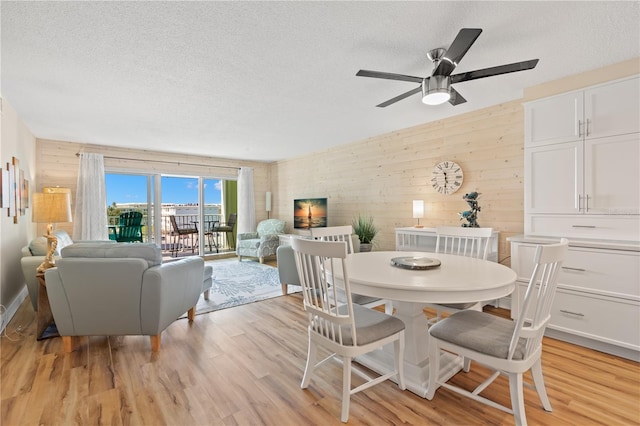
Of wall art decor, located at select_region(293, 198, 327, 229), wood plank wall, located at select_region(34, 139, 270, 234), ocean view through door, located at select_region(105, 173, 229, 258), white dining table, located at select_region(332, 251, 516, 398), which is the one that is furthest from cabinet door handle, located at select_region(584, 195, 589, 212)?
ocean view through door, located at select_region(105, 173, 229, 258)

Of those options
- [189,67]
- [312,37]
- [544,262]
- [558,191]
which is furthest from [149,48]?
[558,191]

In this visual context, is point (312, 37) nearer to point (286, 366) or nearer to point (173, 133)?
point (286, 366)

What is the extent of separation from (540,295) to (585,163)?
2.00 metres

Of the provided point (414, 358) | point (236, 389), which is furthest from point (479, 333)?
point (236, 389)

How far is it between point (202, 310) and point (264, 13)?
3.05 m

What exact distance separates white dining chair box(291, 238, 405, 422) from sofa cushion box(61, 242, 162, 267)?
1.38 meters

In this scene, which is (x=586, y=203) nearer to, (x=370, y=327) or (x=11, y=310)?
(x=370, y=327)

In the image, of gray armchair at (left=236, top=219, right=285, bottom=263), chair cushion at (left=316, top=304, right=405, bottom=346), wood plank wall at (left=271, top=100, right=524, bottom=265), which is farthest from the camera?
gray armchair at (left=236, top=219, right=285, bottom=263)

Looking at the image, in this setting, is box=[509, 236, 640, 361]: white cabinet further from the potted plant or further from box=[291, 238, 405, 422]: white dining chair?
the potted plant

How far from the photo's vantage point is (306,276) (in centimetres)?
181

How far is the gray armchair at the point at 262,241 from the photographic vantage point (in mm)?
6184

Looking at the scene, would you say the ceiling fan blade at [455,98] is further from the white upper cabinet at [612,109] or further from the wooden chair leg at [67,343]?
the wooden chair leg at [67,343]

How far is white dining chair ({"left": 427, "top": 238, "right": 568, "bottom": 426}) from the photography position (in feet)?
4.71

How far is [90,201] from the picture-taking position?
5.36 metres
